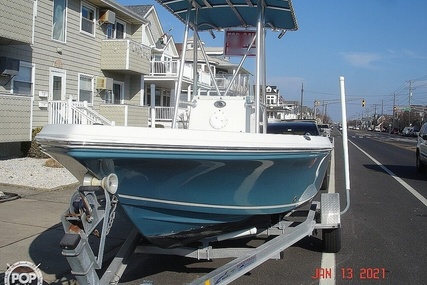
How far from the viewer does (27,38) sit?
15.3m

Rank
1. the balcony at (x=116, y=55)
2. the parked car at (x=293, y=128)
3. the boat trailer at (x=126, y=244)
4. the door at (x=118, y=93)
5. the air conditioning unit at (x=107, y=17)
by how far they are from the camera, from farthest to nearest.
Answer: the door at (x=118, y=93)
the balcony at (x=116, y=55)
the air conditioning unit at (x=107, y=17)
the parked car at (x=293, y=128)
the boat trailer at (x=126, y=244)

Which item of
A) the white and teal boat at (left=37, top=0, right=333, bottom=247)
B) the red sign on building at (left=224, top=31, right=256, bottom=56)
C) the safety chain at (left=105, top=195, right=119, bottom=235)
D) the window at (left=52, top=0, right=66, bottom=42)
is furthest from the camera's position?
the window at (left=52, top=0, right=66, bottom=42)

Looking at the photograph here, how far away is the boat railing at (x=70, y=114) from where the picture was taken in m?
16.4

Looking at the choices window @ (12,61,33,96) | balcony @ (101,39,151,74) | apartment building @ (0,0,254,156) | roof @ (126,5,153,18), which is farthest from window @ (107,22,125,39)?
window @ (12,61,33,96)

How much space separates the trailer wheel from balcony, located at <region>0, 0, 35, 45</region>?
11.5 meters

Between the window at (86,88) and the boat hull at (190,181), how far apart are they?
52.7ft

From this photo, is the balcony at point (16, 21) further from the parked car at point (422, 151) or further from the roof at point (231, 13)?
the parked car at point (422, 151)

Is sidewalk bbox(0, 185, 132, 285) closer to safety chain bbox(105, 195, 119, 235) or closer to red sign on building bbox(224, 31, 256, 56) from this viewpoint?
safety chain bbox(105, 195, 119, 235)

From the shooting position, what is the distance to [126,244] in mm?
5176

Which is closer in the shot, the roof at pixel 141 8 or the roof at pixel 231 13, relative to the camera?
the roof at pixel 231 13

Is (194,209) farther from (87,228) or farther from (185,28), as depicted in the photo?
(185,28)

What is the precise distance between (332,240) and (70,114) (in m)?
11.9

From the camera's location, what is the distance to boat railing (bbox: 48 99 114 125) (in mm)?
16438

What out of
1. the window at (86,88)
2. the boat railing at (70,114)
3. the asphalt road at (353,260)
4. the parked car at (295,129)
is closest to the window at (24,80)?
the boat railing at (70,114)
